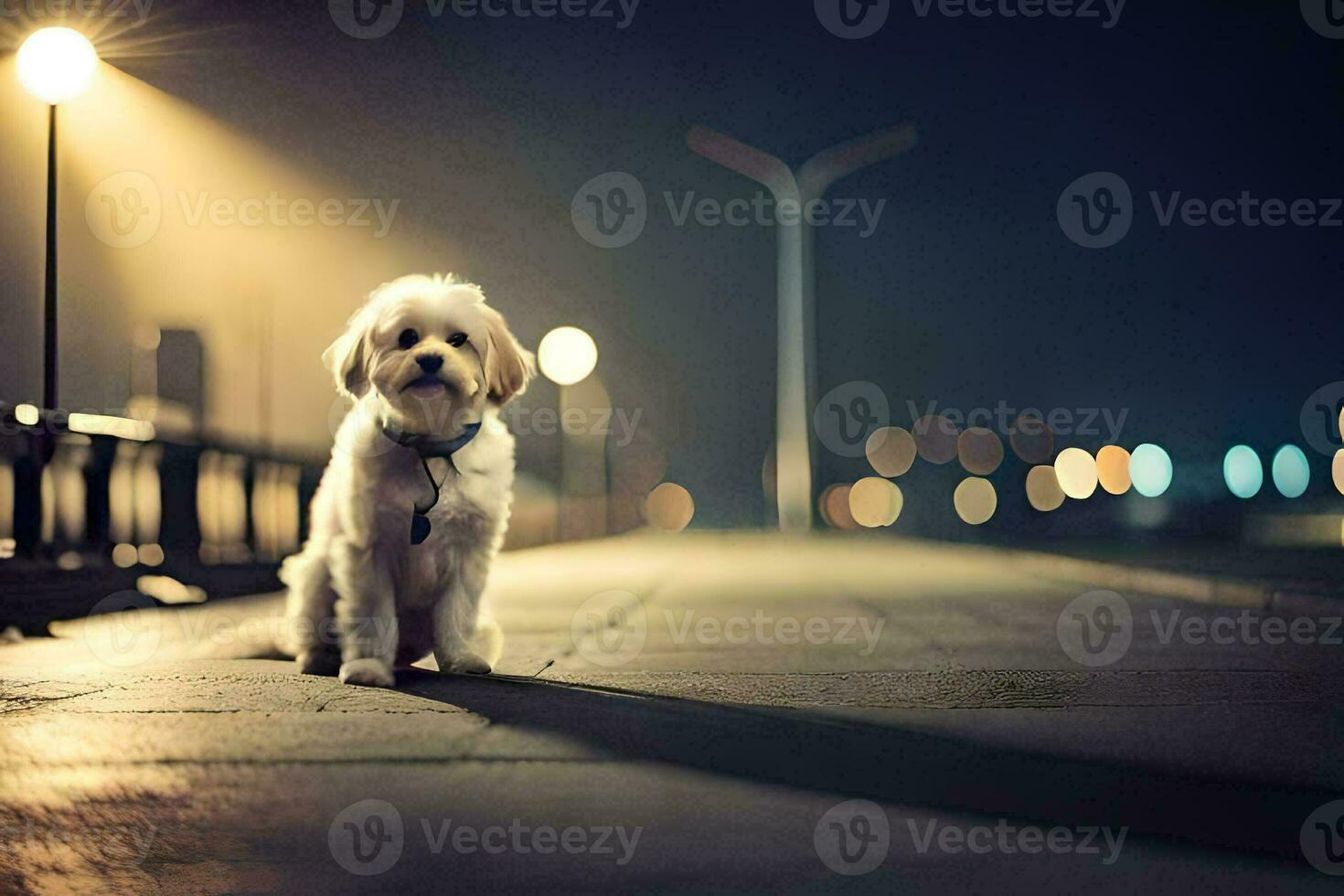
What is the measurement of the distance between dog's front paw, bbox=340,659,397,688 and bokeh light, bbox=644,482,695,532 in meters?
41.0

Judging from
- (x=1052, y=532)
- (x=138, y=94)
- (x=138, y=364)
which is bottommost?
(x=1052, y=532)

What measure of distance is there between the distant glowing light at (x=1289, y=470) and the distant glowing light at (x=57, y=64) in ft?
86.6

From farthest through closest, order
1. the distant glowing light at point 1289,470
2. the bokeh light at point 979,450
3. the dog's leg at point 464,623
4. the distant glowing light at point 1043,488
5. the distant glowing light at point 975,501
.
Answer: the bokeh light at point 979,450, the distant glowing light at point 975,501, the distant glowing light at point 1043,488, the distant glowing light at point 1289,470, the dog's leg at point 464,623

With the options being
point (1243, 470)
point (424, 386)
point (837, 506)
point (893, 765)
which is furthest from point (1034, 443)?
point (893, 765)

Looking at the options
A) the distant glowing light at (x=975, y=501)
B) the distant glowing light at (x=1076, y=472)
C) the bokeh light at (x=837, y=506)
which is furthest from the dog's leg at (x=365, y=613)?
the bokeh light at (x=837, y=506)

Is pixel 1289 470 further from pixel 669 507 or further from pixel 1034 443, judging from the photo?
pixel 669 507

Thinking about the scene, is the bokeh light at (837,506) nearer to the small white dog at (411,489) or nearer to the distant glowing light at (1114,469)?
the distant glowing light at (1114,469)

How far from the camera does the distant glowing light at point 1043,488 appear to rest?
3741cm

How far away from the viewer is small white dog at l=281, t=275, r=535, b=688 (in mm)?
5957

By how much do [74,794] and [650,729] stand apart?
210 cm

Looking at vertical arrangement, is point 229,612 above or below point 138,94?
below

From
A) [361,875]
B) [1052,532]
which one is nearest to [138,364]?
[361,875]

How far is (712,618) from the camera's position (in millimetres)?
10734

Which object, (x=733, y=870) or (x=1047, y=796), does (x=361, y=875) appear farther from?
(x=1047, y=796)
